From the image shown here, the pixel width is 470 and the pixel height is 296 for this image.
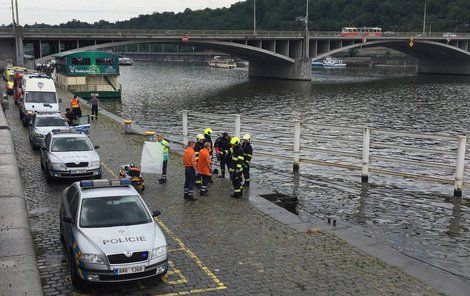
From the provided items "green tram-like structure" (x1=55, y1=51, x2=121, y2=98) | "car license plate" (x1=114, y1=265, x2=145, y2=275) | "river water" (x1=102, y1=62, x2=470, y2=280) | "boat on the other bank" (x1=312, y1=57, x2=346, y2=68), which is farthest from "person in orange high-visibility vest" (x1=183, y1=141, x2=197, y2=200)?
"boat on the other bank" (x1=312, y1=57, x2=346, y2=68)

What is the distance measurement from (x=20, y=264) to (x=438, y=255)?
10199mm

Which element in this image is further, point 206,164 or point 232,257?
point 206,164

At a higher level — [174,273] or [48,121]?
[48,121]

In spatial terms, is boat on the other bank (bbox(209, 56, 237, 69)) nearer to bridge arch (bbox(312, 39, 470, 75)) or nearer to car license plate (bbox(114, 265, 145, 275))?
bridge arch (bbox(312, 39, 470, 75))

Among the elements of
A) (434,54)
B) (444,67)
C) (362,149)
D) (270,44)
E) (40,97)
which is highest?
(270,44)

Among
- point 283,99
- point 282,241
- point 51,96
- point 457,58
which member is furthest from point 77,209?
point 457,58

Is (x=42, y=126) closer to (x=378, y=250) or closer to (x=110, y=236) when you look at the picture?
(x=110, y=236)

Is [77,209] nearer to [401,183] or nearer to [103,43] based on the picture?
[401,183]

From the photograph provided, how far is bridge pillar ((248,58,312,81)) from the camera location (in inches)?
3573

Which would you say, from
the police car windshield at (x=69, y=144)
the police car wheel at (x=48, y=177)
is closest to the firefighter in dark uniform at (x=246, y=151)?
the police car windshield at (x=69, y=144)

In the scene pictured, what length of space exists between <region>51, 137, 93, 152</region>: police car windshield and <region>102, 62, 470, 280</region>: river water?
23.7ft

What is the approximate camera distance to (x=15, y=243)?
11742 millimetres

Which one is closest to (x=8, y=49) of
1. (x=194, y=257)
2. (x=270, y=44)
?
(x=270, y=44)

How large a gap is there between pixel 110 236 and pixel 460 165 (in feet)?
Answer: 45.0
